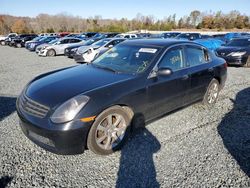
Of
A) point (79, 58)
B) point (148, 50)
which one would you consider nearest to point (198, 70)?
point (148, 50)

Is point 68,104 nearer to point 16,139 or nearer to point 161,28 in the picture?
point 16,139

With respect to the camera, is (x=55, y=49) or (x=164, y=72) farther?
(x=55, y=49)

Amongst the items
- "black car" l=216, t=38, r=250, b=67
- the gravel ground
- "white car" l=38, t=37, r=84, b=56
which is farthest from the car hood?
"white car" l=38, t=37, r=84, b=56

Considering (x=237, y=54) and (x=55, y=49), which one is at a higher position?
(x=237, y=54)

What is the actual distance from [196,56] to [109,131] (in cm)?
265

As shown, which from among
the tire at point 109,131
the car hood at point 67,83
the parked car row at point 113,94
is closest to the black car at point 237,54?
the parked car row at point 113,94

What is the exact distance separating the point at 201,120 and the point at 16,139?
3.50 m

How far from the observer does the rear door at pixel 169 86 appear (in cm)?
364

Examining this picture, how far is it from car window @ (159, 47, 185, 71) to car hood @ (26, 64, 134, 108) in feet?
2.55

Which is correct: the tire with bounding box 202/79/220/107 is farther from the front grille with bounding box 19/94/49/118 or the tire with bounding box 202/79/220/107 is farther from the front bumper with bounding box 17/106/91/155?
the front grille with bounding box 19/94/49/118

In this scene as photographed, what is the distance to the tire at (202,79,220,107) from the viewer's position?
510cm

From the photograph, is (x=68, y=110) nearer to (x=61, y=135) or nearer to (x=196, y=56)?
(x=61, y=135)

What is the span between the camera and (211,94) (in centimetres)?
527

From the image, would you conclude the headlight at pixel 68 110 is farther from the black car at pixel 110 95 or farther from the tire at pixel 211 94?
the tire at pixel 211 94
